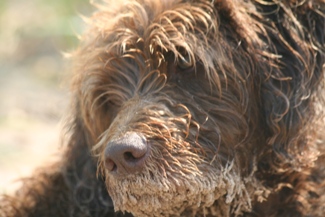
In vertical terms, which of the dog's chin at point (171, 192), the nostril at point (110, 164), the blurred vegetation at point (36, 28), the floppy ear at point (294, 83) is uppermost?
the blurred vegetation at point (36, 28)

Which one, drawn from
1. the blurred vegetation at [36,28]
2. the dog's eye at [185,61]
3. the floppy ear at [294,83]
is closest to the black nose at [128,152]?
the dog's eye at [185,61]

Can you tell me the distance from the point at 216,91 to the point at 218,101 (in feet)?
0.19

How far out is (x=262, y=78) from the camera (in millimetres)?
4727

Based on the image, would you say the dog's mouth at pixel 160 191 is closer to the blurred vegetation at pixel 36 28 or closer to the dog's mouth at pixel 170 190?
the dog's mouth at pixel 170 190

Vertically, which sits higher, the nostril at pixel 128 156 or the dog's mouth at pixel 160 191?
the nostril at pixel 128 156

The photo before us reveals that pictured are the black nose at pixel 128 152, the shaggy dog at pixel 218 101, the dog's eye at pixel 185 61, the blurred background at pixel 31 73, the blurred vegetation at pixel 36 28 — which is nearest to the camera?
the black nose at pixel 128 152

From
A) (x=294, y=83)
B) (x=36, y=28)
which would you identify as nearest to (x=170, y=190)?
(x=294, y=83)

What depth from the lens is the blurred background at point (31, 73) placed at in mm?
8477

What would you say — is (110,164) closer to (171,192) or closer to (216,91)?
(171,192)

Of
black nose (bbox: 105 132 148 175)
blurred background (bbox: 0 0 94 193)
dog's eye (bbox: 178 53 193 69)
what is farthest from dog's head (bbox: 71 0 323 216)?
blurred background (bbox: 0 0 94 193)

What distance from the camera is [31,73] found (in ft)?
34.0

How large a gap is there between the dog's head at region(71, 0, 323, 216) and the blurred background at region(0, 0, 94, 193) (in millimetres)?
3058

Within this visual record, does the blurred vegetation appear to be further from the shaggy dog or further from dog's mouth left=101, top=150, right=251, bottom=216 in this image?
dog's mouth left=101, top=150, right=251, bottom=216

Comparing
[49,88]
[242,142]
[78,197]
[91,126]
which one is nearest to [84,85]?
[91,126]
